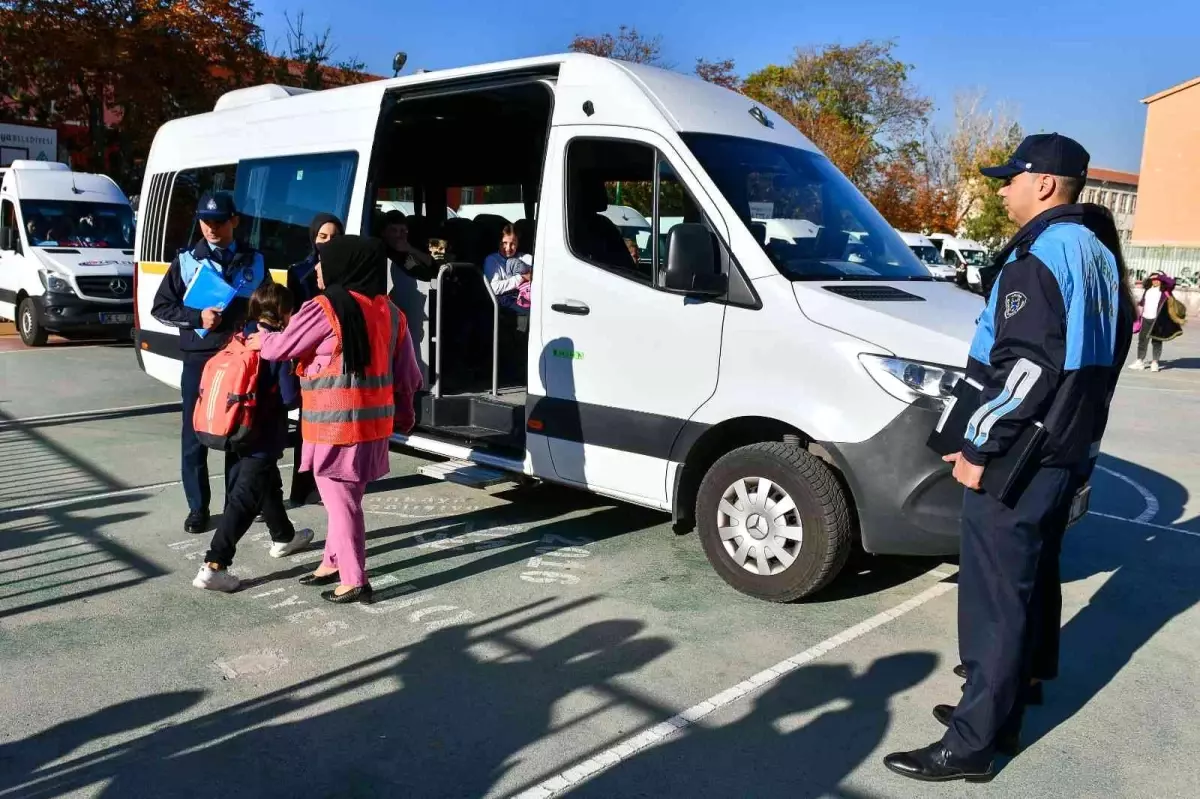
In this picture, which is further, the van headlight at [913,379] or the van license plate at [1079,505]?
the van license plate at [1079,505]

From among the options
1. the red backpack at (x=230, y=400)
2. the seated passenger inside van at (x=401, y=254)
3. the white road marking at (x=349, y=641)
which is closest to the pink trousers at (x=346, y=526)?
the white road marking at (x=349, y=641)

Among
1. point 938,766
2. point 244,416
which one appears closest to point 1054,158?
point 938,766

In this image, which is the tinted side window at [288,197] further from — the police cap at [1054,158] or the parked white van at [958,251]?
the parked white van at [958,251]

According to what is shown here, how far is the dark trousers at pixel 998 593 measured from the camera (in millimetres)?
3080

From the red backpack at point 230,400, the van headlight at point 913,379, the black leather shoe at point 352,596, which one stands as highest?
the van headlight at point 913,379

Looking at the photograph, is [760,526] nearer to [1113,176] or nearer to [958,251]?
[958,251]

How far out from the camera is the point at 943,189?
47688mm

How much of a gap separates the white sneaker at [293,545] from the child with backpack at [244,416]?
0.40 metres

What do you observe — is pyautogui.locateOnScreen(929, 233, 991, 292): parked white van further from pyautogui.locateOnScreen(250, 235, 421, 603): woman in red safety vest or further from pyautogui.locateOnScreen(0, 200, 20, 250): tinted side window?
pyautogui.locateOnScreen(250, 235, 421, 603): woman in red safety vest

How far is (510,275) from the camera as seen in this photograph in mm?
6641

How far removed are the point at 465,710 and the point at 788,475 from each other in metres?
1.81

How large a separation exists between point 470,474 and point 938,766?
340cm

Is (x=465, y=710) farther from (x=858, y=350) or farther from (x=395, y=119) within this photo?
(x=395, y=119)

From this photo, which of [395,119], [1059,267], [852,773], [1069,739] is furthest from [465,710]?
[395,119]
